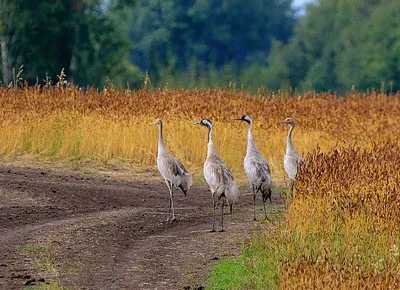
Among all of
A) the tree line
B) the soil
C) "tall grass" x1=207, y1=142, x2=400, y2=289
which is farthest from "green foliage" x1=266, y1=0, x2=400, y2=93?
"tall grass" x1=207, y1=142, x2=400, y2=289

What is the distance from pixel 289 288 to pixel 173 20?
10325 cm

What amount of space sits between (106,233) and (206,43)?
3858 inches

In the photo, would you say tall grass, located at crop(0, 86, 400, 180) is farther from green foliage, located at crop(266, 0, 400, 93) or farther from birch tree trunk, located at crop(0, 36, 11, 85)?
green foliage, located at crop(266, 0, 400, 93)

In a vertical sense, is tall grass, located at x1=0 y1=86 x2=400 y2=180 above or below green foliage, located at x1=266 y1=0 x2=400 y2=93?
below

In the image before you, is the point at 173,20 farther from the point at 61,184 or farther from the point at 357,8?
the point at 61,184

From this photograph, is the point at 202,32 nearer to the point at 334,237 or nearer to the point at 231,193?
the point at 231,193

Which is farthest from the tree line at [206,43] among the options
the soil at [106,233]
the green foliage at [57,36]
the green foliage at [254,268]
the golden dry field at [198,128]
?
the green foliage at [254,268]

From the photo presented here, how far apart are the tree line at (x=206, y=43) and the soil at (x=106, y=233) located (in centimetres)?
544

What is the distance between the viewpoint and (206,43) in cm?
11181

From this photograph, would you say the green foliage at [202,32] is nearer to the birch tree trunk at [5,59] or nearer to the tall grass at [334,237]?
the birch tree trunk at [5,59]

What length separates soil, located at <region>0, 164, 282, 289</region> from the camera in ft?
38.0

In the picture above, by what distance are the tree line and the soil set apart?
5435 millimetres

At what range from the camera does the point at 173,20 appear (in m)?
112

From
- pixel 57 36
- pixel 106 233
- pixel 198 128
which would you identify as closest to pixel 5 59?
pixel 57 36
